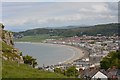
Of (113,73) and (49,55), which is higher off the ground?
(113,73)

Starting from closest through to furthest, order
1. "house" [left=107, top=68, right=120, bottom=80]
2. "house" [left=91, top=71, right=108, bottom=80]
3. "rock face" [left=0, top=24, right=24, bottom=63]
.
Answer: "rock face" [left=0, top=24, right=24, bottom=63]
"house" [left=91, top=71, right=108, bottom=80]
"house" [left=107, top=68, right=120, bottom=80]

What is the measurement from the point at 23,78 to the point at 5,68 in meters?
1.92

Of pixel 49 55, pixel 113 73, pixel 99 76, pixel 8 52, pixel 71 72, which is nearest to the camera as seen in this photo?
pixel 8 52

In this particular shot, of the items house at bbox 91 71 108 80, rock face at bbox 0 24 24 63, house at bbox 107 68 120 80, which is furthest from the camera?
house at bbox 107 68 120 80

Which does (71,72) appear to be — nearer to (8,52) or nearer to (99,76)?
(99,76)

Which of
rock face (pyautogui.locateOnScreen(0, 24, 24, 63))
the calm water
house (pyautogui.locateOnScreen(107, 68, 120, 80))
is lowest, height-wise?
the calm water

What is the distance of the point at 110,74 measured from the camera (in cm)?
4041

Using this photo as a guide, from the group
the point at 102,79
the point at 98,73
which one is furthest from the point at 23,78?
the point at 98,73

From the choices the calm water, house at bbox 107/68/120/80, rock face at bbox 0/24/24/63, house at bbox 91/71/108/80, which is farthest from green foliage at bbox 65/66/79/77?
the calm water

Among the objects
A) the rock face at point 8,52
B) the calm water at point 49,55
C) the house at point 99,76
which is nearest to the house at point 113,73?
the house at point 99,76

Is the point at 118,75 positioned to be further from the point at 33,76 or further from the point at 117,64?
the point at 33,76

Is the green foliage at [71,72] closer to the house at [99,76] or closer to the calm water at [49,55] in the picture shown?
the house at [99,76]

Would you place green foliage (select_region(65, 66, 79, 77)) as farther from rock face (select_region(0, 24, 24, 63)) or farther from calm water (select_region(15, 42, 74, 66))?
calm water (select_region(15, 42, 74, 66))

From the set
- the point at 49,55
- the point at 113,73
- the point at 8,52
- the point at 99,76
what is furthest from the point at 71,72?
the point at 49,55
